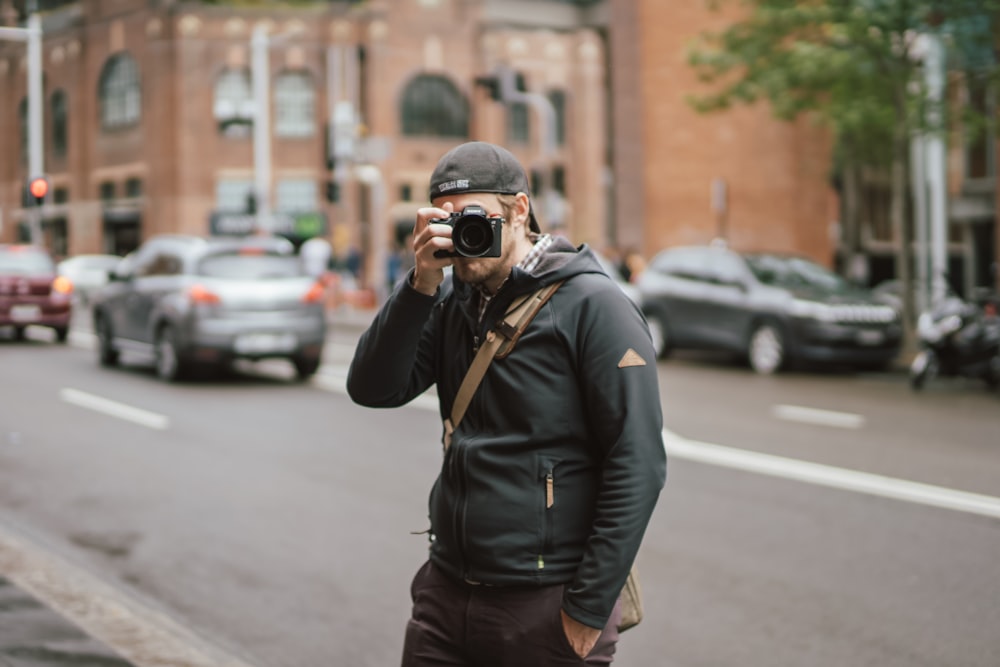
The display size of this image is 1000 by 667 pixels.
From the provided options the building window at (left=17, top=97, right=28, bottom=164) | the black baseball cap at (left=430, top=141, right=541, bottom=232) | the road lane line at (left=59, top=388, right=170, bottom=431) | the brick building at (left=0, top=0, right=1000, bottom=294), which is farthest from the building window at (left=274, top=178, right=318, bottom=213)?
the black baseball cap at (left=430, top=141, right=541, bottom=232)

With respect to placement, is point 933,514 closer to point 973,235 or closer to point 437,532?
point 437,532

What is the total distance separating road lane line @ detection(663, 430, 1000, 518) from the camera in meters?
7.90

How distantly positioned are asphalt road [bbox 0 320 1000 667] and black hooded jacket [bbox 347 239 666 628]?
2.50 meters

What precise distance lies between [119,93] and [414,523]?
51.3 m

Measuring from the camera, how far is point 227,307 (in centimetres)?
1470

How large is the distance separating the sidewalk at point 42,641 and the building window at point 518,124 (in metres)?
50.9

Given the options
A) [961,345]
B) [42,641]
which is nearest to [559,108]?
[961,345]

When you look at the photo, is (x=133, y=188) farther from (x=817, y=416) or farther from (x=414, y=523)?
(x=414, y=523)

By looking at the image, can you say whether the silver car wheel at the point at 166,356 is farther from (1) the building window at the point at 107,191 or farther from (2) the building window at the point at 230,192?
(1) the building window at the point at 107,191

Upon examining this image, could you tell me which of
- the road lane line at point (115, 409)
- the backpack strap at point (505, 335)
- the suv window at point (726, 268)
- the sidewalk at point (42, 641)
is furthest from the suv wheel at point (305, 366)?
the backpack strap at point (505, 335)

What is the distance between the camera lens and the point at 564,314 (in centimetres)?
274

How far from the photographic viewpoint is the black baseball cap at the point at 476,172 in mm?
2723

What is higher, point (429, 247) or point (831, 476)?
point (429, 247)

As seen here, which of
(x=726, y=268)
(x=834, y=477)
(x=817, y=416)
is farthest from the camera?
(x=726, y=268)
